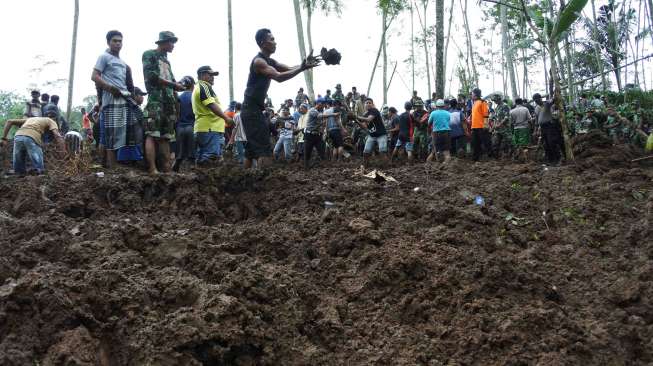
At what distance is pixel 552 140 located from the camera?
932 centimetres

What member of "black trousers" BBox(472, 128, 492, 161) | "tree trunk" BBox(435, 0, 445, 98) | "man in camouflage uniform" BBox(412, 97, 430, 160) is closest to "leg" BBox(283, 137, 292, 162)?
"man in camouflage uniform" BBox(412, 97, 430, 160)

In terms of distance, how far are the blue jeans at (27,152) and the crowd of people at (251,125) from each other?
1 centimetres

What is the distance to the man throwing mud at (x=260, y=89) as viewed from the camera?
5098 millimetres

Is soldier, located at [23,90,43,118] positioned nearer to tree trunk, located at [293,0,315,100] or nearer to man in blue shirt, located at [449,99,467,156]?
tree trunk, located at [293,0,315,100]

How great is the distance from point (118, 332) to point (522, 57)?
1154 inches

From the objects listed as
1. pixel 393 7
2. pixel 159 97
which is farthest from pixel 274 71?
pixel 393 7

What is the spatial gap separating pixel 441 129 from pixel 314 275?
23.8ft

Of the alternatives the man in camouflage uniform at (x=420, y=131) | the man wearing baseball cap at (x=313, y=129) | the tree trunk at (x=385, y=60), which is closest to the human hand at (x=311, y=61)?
the man wearing baseball cap at (x=313, y=129)

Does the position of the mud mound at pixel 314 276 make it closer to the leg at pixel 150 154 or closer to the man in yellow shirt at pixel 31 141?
the leg at pixel 150 154

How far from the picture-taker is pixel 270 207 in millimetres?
4688

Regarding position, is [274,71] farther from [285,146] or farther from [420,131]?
[420,131]

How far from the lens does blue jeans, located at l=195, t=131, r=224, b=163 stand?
622 centimetres

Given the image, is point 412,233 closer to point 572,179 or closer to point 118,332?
point 118,332

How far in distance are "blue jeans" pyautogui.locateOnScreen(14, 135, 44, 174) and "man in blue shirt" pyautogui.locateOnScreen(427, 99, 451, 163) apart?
6326mm
